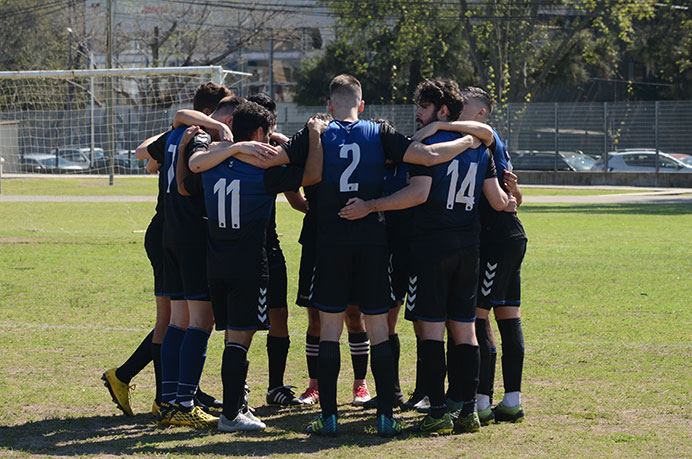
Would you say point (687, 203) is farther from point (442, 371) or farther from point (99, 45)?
point (99, 45)

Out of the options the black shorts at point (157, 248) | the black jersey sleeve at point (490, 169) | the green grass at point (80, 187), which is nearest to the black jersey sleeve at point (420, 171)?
the black jersey sleeve at point (490, 169)

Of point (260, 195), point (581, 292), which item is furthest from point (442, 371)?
point (581, 292)

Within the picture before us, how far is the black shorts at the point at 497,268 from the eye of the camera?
571 cm

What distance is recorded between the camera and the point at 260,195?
5422 mm

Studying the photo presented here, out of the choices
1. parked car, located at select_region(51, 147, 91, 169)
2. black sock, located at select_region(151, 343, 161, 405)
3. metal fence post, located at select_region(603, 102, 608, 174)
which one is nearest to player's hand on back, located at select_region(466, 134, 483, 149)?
black sock, located at select_region(151, 343, 161, 405)

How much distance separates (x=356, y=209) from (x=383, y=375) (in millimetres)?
981

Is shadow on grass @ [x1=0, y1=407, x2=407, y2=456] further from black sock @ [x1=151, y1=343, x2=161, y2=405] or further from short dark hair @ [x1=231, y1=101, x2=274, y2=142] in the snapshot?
short dark hair @ [x1=231, y1=101, x2=274, y2=142]

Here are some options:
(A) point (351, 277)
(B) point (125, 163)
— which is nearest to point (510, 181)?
(A) point (351, 277)

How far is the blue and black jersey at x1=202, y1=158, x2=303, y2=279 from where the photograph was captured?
5.38m

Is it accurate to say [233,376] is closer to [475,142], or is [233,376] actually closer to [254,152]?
[254,152]

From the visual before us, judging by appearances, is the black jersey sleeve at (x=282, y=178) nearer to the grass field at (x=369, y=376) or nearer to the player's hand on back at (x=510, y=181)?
the player's hand on back at (x=510, y=181)

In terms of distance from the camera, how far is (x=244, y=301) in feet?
17.7

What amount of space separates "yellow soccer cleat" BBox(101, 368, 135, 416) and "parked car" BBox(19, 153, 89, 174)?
25336 mm

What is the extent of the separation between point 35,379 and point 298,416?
2.06 m
